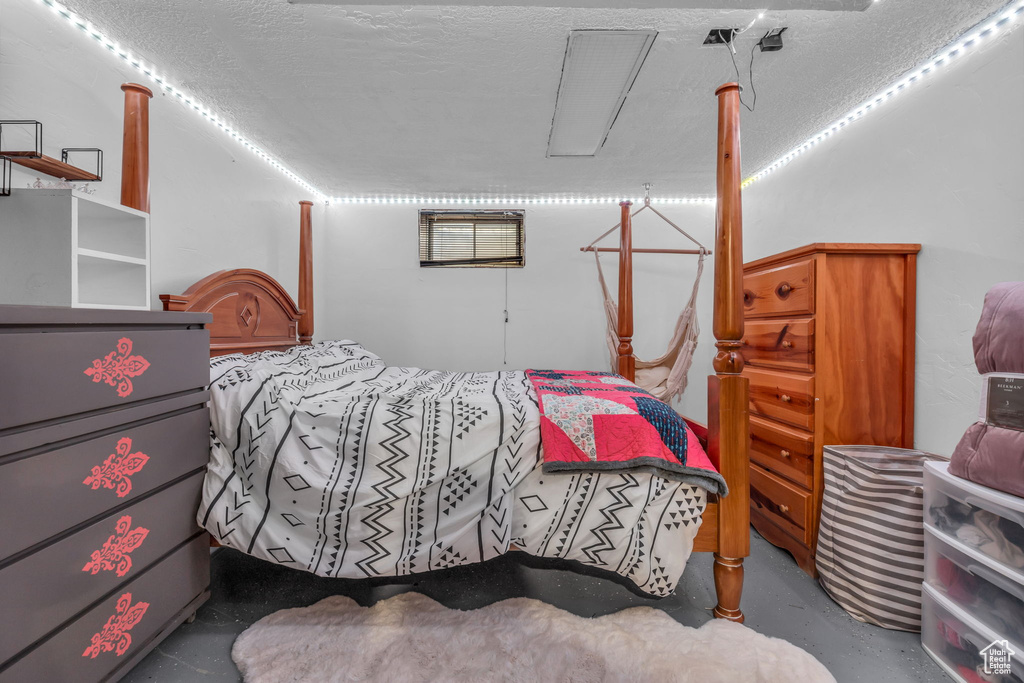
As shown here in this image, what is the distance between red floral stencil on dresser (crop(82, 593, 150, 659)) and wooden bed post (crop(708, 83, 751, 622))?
1.64 metres

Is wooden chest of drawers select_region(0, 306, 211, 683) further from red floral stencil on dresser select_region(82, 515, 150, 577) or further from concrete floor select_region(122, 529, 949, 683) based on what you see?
concrete floor select_region(122, 529, 949, 683)

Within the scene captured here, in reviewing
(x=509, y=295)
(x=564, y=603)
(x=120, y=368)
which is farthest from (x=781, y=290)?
(x=120, y=368)

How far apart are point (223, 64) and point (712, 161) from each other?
2.57 metres

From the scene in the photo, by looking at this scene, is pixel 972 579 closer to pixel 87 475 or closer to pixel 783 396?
pixel 783 396

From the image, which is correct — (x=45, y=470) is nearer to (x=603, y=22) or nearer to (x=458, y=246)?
(x=603, y=22)

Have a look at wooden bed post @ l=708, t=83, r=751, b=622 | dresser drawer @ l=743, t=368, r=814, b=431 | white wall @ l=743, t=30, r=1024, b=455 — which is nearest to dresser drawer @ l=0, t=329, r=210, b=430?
wooden bed post @ l=708, t=83, r=751, b=622

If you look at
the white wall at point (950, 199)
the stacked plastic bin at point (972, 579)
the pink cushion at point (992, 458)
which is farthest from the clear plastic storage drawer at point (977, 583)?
the white wall at point (950, 199)

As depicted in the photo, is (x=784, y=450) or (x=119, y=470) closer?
(x=119, y=470)

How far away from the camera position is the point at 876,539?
130cm

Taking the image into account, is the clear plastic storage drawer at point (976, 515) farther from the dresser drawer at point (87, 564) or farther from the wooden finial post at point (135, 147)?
the wooden finial post at point (135, 147)

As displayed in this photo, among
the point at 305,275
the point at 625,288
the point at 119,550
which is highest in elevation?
the point at 305,275

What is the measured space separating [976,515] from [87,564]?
7.26 feet

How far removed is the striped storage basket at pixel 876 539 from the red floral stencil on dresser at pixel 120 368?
2.18m

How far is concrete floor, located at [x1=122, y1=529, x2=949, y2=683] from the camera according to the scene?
1.13 m
